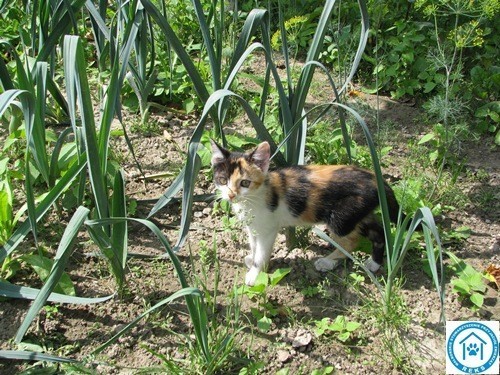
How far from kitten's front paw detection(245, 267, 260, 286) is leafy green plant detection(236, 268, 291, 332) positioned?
0.11 m

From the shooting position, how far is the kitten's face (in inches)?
111

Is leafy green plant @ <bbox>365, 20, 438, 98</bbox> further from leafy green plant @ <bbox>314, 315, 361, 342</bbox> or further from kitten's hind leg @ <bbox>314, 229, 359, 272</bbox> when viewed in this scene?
leafy green plant @ <bbox>314, 315, 361, 342</bbox>

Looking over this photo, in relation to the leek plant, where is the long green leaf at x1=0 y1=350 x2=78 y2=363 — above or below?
below

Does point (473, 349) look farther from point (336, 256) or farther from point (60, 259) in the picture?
point (60, 259)

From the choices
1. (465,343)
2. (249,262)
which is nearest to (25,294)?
(249,262)

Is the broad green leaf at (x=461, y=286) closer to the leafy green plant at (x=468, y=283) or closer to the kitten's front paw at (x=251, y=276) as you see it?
the leafy green plant at (x=468, y=283)

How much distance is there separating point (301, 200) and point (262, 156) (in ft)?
1.10

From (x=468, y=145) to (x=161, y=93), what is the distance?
223 centimetres

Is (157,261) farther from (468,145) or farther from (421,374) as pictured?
(468,145)

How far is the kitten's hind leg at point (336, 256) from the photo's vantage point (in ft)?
9.85

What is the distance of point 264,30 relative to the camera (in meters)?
2.85

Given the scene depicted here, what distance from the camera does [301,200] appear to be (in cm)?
294

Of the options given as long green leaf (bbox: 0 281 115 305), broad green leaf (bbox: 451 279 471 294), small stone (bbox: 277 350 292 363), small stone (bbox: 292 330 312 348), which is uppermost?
long green leaf (bbox: 0 281 115 305)

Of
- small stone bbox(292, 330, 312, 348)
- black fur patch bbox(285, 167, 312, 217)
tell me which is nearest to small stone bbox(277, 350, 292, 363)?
small stone bbox(292, 330, 312, 348)
